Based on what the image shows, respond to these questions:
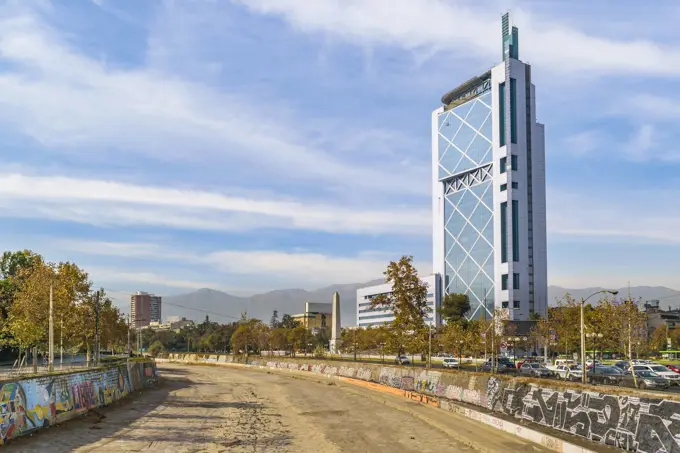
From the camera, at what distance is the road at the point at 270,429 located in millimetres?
25016

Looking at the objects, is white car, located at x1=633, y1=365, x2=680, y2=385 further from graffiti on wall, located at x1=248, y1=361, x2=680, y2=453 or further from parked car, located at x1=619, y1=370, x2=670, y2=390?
graffiti on wall, located at x1=248, y1=361, x2=680, y2=453

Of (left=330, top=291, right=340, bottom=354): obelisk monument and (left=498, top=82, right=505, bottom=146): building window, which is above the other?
(left=498, top=82, right=505, bottom=146): building window


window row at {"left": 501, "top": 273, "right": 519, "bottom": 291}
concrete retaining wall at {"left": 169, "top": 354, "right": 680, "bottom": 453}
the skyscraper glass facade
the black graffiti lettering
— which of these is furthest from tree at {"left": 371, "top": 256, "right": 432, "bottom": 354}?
the skyscraper glass facade

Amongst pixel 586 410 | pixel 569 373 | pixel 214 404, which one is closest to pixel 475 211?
pixel 569 373

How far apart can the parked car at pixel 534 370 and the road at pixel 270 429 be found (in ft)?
72.8

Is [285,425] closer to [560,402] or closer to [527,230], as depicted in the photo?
[560,402]

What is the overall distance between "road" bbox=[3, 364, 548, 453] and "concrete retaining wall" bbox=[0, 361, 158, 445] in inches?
25.2

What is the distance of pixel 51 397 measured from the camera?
28.1 meters

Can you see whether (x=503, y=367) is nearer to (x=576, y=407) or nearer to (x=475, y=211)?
(x=576, y=407)

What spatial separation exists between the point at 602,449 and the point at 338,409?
20597mm

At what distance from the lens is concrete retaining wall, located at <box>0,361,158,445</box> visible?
23938 mm

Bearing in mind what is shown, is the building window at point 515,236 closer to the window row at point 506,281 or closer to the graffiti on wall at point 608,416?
the window row at point 506,281

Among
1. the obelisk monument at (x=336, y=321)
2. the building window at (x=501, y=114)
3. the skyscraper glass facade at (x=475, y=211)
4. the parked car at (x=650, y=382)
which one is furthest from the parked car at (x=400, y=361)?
the building window at (x=501, y=114)

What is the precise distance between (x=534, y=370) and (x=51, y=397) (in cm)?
4973
